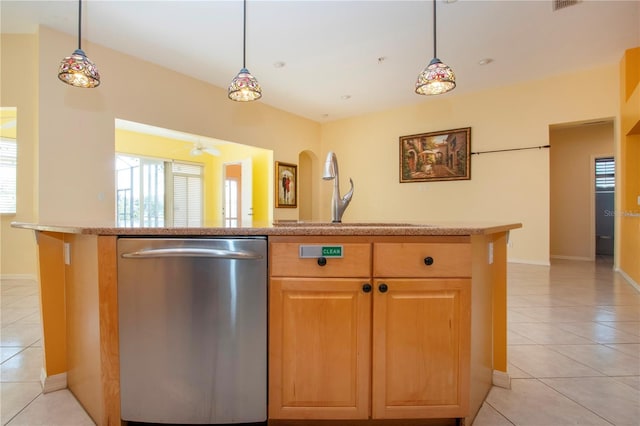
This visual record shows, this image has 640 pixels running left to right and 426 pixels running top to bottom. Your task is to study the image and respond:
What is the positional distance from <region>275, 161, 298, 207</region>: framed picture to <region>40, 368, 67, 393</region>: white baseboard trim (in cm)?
481

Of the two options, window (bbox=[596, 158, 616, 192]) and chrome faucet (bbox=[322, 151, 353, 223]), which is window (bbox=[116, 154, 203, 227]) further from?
window (bbox=[596, 158, 616, 192])

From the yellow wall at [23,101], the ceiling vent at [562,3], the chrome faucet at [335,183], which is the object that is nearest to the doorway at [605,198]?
the ceiling vent at [562,3]

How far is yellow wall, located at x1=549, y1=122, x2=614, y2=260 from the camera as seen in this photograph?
217 inches

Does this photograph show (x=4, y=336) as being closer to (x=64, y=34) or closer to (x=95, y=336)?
(x=95, y=336)

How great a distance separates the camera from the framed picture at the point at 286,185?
616 cm

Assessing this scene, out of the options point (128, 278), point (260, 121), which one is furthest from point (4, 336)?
point (260, 121)

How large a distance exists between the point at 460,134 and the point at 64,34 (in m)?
6.01

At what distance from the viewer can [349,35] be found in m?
3.56

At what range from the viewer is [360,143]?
6.69 meters

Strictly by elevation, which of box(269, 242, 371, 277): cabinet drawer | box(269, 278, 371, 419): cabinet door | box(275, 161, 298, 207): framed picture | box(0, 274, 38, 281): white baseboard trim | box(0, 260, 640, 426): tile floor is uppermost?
box(275, 161, 298, 207): framed picture

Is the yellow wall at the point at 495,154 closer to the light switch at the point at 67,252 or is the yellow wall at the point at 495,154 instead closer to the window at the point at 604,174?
the window at the point at 604,174

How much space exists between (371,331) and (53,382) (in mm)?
1677

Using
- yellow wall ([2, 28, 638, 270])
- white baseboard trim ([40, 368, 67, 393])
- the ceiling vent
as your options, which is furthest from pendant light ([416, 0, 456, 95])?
white baseboard trim ([40, 368, 67, 393])

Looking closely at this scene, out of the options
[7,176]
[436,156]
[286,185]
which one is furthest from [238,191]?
[436,156]
